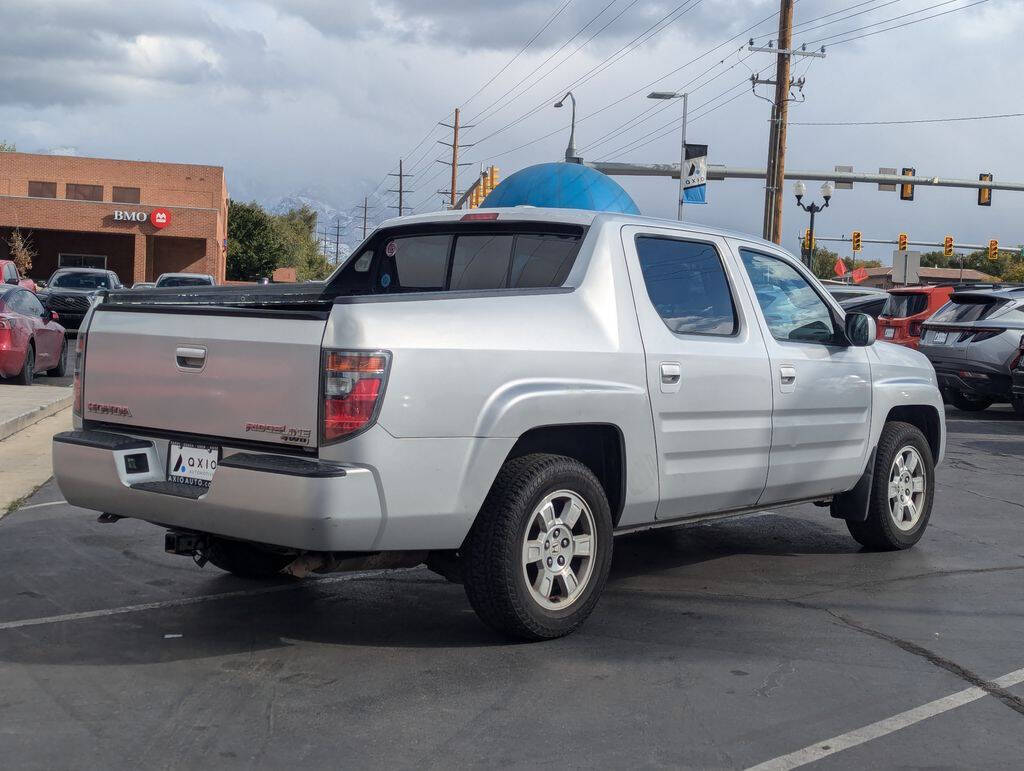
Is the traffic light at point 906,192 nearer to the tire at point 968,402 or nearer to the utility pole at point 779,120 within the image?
the utility pole at point 779,120

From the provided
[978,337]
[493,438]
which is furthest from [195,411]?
[978,337]

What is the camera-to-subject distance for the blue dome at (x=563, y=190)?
16.1 meters

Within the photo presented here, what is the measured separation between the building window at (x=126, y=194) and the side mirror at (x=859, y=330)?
60.9 m

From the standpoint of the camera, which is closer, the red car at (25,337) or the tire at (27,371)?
the red car at (25,337)

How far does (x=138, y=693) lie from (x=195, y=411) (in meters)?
1.14

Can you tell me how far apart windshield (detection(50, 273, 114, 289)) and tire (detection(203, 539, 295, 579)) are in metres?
25.9

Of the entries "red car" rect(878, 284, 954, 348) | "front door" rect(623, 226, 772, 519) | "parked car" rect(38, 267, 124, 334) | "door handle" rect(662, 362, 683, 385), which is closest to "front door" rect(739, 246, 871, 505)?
"front door" rect(623, 226, 772, 519)

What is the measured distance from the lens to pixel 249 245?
3130 inches

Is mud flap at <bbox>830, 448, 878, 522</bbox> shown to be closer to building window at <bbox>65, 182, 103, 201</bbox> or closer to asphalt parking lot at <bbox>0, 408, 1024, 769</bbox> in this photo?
asphalt parking lot at <bbox>0, 408, 1024, 769</bbox>

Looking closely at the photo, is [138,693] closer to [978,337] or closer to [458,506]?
[458,506]

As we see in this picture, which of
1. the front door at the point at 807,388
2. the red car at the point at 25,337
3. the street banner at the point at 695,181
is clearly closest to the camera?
the front door at the point at 807,388

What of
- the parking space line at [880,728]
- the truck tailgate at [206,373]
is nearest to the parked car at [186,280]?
the truck tailgate at [206,373]

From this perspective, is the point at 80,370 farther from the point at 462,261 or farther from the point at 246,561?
the point at 462,261

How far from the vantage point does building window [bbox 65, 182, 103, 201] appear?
6253 centimetres
